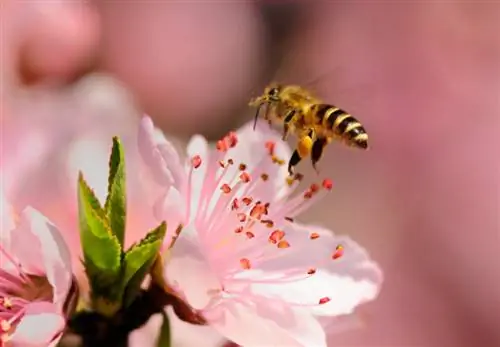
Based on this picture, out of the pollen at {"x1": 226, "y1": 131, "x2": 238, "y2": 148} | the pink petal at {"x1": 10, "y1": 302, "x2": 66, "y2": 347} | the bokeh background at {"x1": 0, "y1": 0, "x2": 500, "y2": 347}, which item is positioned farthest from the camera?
the bokeh background at {"x1": 0, "y1": 0, "x2": 500, "y2": 347}

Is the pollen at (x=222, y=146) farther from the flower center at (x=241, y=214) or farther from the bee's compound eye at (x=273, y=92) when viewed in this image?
the bee's compound eye at (x=273, y=92)

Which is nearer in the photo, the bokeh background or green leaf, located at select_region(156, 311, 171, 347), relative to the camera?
green leaf, located at select_region(156, 311, 171, 347)

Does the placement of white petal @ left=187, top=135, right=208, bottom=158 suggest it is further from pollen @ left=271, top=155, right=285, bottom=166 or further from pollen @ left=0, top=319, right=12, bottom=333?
pollen @ left=0, top=319, right=12, bottom=333

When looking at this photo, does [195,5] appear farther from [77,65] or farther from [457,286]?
[457,286]

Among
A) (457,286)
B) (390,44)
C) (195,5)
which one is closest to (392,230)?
(457,286)

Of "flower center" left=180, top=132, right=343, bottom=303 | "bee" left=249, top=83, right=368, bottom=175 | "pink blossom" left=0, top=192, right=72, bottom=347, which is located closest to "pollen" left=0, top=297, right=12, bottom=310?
"pink blossom" left=0, top=192, right=72, bottom=347

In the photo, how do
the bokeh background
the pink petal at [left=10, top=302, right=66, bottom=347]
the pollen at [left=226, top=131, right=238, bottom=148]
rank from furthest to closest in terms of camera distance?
1. the bokeh background
2. the pollen at [left=226, top=131, right=238, bottom=148]
3. the pink petal at [left=10, top=302, right=66, bottom=347]

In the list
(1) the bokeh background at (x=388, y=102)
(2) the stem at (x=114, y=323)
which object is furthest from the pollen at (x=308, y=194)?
(1) the bokeh background at (x=388, y=102)
